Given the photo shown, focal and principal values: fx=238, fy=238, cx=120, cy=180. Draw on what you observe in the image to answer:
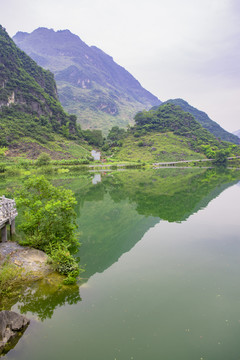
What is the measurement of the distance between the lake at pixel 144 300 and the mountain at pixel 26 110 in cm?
8267

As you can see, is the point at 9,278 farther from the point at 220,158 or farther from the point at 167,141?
the point at 167,141

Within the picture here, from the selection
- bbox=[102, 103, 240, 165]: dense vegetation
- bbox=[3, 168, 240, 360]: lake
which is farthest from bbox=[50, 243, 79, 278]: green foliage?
bbox=[102, 103, 240, 165]: dense vegetation

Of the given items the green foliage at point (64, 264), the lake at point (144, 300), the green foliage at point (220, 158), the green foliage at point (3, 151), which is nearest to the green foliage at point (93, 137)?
the green foliage at point (3, 151)

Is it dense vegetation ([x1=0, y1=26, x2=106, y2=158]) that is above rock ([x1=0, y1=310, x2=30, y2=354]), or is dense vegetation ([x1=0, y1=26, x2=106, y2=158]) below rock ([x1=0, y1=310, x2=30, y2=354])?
above

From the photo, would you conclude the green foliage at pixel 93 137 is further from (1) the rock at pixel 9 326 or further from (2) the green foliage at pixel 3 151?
(1) the rock at pixel 9 326

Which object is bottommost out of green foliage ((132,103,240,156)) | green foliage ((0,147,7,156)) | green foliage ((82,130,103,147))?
green foliage ((0,147,7,156))

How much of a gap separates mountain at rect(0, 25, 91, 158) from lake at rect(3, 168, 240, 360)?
82.7m

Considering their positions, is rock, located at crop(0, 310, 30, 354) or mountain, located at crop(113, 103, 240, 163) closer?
rock, located at crop(0, 310, 30, 354)

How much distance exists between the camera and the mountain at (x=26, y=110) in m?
100

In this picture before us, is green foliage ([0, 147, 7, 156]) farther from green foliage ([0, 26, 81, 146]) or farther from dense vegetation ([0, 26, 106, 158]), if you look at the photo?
green foliage ([0, 26, 81, 146])

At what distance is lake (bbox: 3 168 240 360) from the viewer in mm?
9383

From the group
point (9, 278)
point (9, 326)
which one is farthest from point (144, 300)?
point (9, 278)

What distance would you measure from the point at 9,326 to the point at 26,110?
438ft

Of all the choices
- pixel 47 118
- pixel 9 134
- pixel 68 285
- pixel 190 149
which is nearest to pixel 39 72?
pixel 47 118
